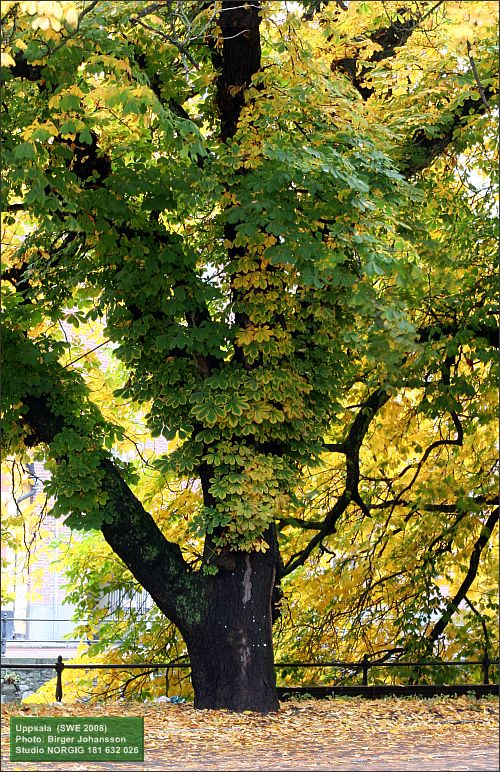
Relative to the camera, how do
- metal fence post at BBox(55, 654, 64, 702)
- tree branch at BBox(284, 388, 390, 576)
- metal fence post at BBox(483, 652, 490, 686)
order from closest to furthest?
metal fence post at BBox(55, 654, 64, 702)
metal fence post at BBox(483, 652, 490, 686)
tree branch at BBox(284, 388, 390, 576)

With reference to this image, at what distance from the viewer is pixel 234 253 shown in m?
9.91

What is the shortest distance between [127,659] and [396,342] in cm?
634

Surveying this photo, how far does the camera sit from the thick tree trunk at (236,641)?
9.41 m

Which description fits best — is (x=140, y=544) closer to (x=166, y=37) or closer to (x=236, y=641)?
(x=236, y=641)

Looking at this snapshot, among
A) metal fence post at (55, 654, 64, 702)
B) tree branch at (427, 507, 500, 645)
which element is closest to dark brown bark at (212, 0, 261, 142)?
tree branch at (427, 507, 500, 645)

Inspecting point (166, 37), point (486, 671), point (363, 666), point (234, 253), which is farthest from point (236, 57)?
point (486, 671)

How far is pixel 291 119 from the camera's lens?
8828 millimetres

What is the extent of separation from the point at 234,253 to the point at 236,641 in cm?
369

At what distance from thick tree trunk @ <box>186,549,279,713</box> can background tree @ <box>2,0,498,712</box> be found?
0.07ft

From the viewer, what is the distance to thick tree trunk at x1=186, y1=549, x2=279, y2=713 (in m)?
9.41

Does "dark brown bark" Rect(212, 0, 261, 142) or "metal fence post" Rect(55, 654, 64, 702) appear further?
"metal fence post" Rect(55, 654, 64, 702)

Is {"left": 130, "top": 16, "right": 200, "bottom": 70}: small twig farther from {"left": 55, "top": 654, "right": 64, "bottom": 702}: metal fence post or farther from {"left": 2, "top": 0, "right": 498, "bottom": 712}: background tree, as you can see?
→ {"left": 55, "top": 654, "right": 64, "bottom": 702}: metal fence post

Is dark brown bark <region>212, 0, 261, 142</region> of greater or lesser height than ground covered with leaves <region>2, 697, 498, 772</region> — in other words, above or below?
above

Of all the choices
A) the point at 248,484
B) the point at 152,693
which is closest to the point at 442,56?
the point at 248,484
